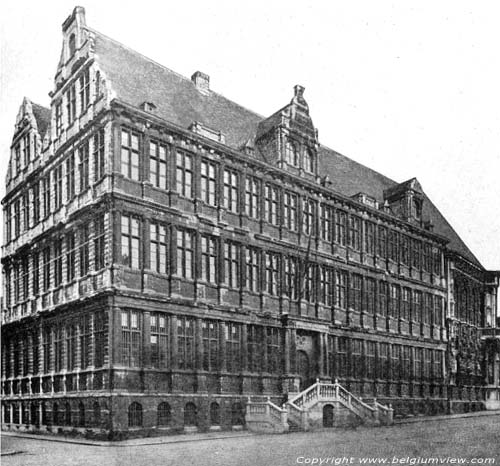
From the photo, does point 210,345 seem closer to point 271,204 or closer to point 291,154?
point 271,204

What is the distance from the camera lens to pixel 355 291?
1226 inches

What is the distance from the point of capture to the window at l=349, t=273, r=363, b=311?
3083 centimetres

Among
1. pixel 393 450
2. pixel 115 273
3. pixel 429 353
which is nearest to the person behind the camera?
pixel 393 450

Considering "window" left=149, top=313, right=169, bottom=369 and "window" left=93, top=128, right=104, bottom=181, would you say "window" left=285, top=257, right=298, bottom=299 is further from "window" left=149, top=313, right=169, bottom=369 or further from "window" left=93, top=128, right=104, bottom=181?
"window" left=93, top=128, right=104, bottom=181

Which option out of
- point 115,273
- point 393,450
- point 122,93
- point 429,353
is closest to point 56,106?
point 122,93

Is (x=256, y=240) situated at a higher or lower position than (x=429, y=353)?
higher

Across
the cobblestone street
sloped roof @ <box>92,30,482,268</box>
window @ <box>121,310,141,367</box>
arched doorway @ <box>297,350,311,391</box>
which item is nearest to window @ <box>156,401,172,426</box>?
window @ <box>121,310,141,367</box>

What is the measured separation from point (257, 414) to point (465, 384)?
54.8ft

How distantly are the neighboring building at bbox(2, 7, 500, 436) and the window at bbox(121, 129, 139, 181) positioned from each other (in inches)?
1.7

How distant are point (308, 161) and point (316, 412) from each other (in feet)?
32.7

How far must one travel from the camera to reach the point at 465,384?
37312mm

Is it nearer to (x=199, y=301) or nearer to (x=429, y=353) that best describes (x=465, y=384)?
(x=429, y=353)

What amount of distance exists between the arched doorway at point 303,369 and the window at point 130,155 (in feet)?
32.4

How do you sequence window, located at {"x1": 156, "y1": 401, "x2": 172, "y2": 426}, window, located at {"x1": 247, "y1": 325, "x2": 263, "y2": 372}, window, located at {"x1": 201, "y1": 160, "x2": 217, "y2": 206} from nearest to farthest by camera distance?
1. window, located at {"x1": 156, "y1": 401, "x2": 172, "y2": 426}
2. window, located at {"x1": 201, "y1": 160, "x2": 217, "y2": 206}
3. window, located at {"x1": 247, "y1": 325, "x2": 263, "y2": 372}
